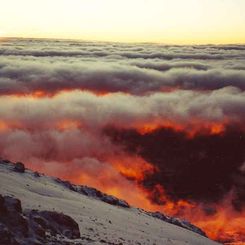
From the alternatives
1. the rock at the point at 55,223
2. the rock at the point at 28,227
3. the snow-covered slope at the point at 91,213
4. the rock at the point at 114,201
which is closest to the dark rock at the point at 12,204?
the rock at the point at 28,227

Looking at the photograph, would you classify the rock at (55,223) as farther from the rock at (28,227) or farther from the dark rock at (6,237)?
the dark rock at (6,237)

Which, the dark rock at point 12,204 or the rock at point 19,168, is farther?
the rock at point 19,168

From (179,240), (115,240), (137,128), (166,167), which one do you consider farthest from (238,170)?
(115,240)

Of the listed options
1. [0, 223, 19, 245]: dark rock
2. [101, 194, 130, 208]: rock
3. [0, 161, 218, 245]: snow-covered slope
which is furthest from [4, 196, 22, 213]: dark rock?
[101, 194, 130, 208]: rock

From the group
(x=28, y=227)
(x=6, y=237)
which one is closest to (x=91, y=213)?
(x=28, y=227)

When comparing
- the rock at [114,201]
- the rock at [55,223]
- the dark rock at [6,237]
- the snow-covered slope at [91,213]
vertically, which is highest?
the dark rock at [6,237]

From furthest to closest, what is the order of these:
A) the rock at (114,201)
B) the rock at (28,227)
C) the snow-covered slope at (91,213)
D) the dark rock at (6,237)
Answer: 1. the rock at (114,201)
2. the snow-covered slope at (91,213)
3. the rock at (28,227)
4. the dark rock at (6,237)

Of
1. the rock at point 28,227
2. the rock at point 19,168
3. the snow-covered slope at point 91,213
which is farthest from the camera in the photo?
the rock at point 19,168

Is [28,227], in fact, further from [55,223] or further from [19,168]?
[19,168]

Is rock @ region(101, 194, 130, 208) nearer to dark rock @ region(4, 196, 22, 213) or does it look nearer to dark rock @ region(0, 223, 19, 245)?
dark rock @ region(4, 196, 22, 213)
